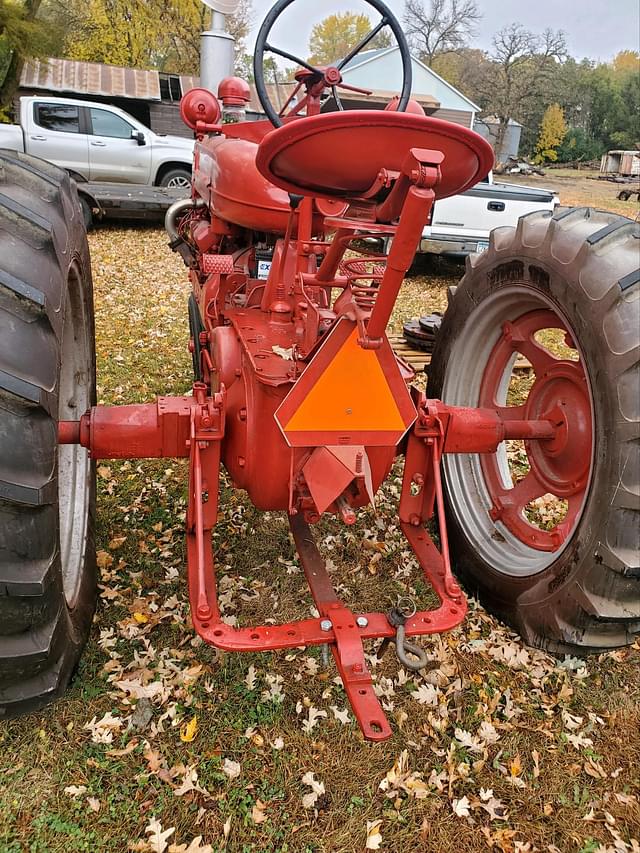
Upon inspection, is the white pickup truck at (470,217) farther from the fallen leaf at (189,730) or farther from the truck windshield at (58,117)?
the fallen leaf at (189,730)

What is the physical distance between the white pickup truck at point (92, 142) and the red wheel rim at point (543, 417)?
10.2 meters

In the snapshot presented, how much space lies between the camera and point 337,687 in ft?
8.91

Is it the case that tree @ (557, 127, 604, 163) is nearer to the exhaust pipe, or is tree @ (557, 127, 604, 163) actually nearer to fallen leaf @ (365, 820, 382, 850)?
the exhaust pipe

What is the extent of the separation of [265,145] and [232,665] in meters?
2.07

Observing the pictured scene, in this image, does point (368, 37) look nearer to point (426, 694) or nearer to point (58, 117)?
point (426, 694)

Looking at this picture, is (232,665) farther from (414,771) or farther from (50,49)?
(50,49)

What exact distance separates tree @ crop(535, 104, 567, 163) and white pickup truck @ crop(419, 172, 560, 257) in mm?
40006

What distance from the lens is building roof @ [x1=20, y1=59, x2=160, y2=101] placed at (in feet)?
64.8

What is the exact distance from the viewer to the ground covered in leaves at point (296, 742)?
217cm

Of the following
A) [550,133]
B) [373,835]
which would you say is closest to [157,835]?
[373,835]

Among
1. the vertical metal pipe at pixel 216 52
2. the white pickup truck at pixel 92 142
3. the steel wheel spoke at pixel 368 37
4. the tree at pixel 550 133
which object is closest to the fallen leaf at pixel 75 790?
the steel wheel spoke at pixel 368 37

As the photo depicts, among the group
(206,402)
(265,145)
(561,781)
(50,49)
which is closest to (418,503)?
(206,402)

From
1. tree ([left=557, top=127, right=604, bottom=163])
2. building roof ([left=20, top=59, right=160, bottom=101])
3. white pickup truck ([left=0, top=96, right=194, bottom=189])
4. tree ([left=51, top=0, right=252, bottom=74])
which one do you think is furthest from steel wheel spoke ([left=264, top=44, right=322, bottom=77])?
tree ([left=557, top=127, right=604, bottom=163])

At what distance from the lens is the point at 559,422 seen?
9.07 ft
